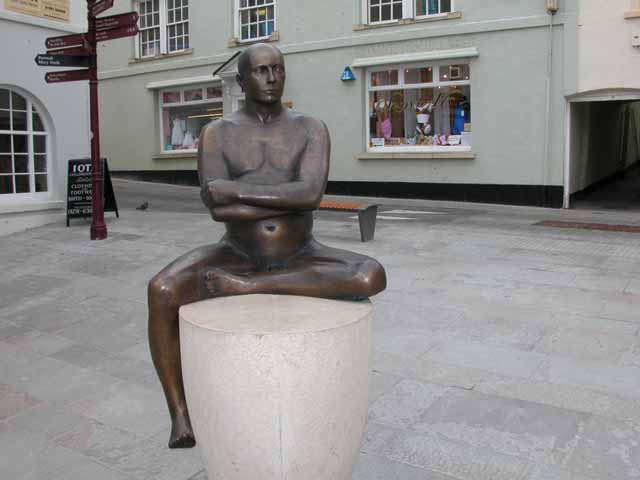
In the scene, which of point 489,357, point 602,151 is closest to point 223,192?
point 489,357

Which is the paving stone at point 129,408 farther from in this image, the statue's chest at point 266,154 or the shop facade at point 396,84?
the shop facade at point 396,84

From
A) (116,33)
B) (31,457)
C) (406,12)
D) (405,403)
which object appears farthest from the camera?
(406,12)

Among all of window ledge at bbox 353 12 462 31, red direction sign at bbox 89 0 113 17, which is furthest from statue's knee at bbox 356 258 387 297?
window ledge at bbox 353 12 462 31

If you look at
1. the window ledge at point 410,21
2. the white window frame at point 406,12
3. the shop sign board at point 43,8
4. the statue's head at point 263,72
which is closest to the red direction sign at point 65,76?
the shop sign board at point 43,8

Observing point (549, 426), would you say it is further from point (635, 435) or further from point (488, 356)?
point (488, 356)

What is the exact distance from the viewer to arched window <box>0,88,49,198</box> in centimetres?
1098

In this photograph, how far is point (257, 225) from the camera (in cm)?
317

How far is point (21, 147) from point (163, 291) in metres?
9.48

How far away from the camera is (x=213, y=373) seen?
8.36ft

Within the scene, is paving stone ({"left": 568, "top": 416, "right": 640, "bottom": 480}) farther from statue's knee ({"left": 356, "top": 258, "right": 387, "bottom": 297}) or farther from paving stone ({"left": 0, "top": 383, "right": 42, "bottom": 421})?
paving stone ({"left": 0, "top": 383, "right": 42, "bottom": 421})

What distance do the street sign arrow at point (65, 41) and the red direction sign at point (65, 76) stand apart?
0.39 m

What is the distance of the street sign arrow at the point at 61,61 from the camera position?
938 cm

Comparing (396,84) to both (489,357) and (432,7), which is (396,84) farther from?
(489,357)

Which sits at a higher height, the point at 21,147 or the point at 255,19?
Result: the point at 255,19
